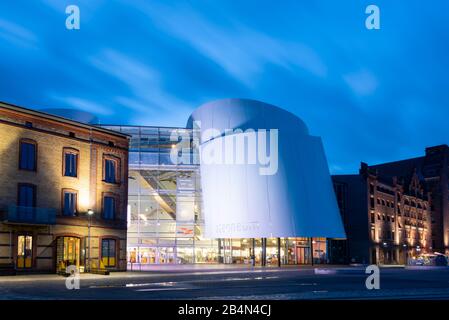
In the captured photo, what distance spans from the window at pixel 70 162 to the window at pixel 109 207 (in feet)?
12.8

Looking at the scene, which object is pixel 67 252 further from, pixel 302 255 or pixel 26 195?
pixel 302 255

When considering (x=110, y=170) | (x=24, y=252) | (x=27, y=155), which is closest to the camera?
(x=24, y=252)

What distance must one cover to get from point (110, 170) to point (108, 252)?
22.0 ft

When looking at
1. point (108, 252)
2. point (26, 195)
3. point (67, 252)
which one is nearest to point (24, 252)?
point (67, 252)

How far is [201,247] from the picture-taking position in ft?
228

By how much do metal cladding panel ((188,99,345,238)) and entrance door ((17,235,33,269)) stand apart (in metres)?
26.7

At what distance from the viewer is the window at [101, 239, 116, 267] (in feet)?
151

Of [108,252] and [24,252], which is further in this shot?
[108,252]

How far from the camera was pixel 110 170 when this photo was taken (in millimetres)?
47719

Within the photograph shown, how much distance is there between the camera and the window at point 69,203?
43.5m

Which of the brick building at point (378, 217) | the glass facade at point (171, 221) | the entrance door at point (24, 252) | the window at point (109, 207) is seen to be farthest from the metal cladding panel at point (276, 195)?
the entrance door at point (24, 252)

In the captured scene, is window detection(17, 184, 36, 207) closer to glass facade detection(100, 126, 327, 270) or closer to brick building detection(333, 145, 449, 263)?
glass facade detection(100, 126, 327, 270)
